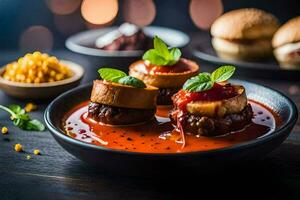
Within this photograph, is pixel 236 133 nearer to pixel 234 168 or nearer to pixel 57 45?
pixel 234 168

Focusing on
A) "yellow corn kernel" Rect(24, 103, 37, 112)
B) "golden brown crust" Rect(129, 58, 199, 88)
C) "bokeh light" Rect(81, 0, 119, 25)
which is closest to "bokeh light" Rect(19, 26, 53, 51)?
"bokeh light" Rect(81, 0, 119, 25)

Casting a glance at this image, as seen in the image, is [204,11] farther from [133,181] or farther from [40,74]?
[133,181]

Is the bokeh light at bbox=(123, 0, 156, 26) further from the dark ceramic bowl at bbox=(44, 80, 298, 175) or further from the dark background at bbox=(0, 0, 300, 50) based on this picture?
the dark ceramic bowl at bbox=(44, 80, 298, 175)

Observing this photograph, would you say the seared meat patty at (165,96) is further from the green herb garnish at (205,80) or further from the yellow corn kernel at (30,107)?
the yellow corn kernel at (30,107)

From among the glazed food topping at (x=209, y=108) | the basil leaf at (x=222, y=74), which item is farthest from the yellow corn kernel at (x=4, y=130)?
the basil leaf at (x=222, y=74)

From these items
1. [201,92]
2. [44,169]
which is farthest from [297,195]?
[44,169]
